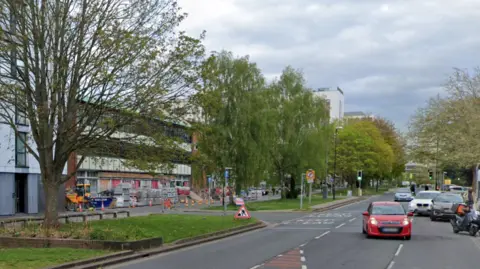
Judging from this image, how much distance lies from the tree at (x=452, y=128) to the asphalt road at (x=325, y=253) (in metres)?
21.0

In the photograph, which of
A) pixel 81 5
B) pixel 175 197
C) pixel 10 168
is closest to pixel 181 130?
pixel 81 5

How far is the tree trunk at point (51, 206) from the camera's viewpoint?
66.6 ft

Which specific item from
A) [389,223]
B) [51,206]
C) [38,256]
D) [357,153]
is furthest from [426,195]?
[357,153]

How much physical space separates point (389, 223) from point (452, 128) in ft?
103

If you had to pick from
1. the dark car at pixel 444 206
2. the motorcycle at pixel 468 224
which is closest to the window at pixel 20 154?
the dark car at pixel 444 206

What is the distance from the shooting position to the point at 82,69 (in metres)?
20.0

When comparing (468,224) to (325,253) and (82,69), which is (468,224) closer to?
(325,253)

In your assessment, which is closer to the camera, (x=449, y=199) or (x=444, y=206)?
(x=444, y=206)

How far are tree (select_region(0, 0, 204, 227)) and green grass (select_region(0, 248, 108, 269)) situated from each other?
4.47m

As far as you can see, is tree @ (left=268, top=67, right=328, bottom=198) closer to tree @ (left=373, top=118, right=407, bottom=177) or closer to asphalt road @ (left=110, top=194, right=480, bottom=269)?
asphalt road @ (left=110, top=194, right=480, bottom=269)

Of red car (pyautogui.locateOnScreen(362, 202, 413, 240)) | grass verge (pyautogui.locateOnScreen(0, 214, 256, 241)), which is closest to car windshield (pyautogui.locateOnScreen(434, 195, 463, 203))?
red car (pyautogui.locateOnScreen(362, 202, 413, 240))

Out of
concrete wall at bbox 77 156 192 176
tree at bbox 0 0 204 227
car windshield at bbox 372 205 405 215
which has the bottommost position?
car windshield at bbox 372 205 405 215

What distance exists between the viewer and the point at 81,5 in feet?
66.0

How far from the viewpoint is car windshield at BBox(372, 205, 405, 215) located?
21641mm
